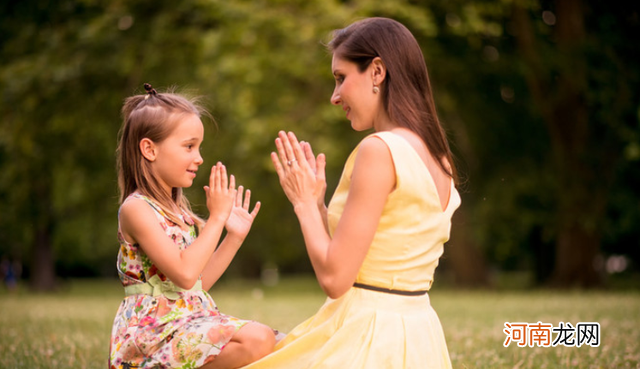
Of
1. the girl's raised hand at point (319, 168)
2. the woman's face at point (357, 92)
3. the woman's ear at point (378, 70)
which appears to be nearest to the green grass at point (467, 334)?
the girl's raised hand at point (319, 168)

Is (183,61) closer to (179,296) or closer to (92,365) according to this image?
(92,365)

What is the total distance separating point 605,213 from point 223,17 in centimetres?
1167

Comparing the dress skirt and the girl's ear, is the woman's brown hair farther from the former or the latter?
the girl's ear

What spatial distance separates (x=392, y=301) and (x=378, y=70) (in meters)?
1.01

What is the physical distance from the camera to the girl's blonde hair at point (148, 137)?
3.55 metres

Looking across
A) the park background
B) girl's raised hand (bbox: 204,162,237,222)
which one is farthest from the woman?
the park background

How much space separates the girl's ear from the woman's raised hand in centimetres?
90

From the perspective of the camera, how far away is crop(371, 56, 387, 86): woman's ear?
2887mm

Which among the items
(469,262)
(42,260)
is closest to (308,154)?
(469,262)

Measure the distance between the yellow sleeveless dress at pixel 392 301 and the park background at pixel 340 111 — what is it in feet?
25.1

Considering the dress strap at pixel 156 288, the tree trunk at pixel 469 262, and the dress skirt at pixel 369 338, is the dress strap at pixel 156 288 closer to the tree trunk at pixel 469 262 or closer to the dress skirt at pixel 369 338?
the dress skirt at pixel 369 338

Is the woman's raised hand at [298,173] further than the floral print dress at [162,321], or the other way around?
the floral print dress at [162,321]

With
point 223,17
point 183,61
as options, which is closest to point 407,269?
point 223,17

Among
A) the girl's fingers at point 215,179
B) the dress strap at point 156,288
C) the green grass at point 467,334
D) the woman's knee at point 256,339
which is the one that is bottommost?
the green grass at point 467,334
